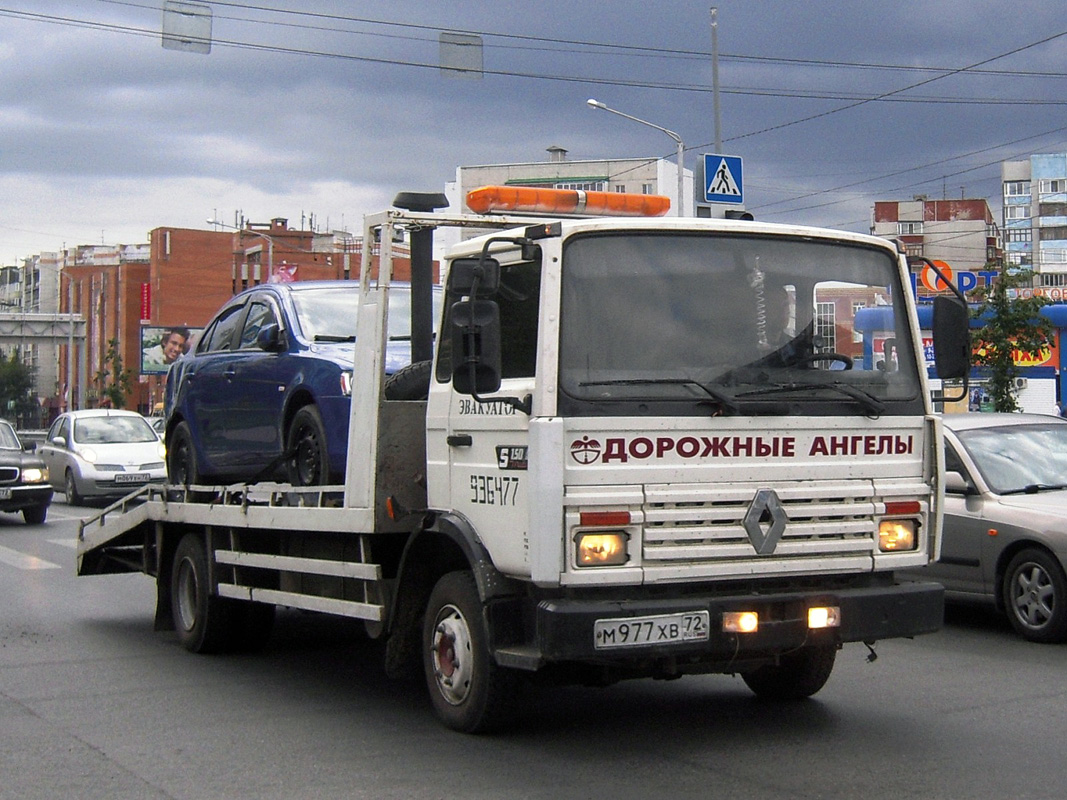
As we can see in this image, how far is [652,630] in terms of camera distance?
5832 mm

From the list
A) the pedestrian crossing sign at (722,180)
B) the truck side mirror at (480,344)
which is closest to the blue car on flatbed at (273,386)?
the truck side mirror at (480,344)

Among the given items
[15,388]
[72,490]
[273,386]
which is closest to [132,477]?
[72,490]

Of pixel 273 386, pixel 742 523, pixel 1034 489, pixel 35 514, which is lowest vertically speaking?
pixel 35 514

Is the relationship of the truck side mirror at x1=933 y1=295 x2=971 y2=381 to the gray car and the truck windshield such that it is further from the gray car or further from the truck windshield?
the gray car

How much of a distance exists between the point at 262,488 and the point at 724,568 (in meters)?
3.52

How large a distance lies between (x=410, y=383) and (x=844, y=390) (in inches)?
84.4

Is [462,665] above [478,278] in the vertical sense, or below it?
below

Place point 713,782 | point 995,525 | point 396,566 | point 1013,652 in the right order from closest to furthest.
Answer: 1. point 713,782
2. point 396,566
3. point 1013,652
4. point 995,525

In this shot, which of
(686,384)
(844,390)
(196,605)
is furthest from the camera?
(196,605)

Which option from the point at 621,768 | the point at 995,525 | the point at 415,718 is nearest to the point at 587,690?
the point at 415,718

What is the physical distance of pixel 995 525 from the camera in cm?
979

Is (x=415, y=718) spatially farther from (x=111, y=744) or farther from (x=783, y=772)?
(x=783, y=772)

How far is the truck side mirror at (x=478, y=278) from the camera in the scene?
19.5ft

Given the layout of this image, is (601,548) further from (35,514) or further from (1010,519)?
(35,514)
